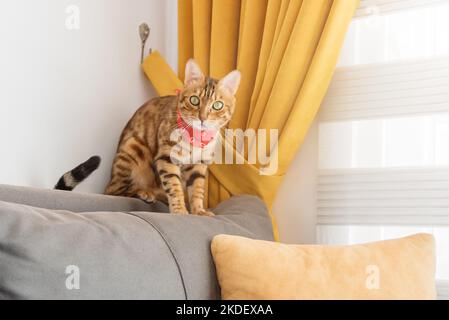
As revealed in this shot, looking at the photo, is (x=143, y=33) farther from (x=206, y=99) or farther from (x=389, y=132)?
(x=389, y=132)

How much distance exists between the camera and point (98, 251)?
972 mm

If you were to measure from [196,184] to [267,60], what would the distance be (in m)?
0.54

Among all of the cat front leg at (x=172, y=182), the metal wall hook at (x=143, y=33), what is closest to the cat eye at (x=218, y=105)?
the cat front leg at (x=172, y=182)

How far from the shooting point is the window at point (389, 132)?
151 cm

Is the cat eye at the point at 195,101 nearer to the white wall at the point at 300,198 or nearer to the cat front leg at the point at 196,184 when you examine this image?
the cat front leg at the point at 196,184

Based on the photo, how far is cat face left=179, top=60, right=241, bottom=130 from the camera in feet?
5.06

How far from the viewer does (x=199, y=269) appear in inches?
45.5

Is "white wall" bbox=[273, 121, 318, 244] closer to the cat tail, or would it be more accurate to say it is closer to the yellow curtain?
the yellow curtain

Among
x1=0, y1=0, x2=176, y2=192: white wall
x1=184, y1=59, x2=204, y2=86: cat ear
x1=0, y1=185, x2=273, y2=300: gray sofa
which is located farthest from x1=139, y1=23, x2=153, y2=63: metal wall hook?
x1=0, y1=185, x2=273, y2=300: gray sofa

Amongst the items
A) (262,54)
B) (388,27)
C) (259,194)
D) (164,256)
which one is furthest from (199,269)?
(388,27)

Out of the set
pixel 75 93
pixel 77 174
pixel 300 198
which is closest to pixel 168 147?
pixel 77 174

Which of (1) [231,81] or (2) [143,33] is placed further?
(2) [143,33]
